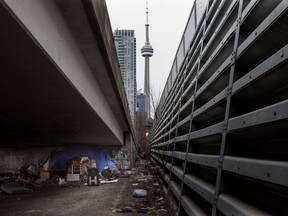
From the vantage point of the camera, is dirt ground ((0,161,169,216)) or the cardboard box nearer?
dirt ground ((0,161,169,216))

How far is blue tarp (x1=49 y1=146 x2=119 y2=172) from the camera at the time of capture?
22.2 m

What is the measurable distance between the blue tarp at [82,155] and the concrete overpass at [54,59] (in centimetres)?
1068

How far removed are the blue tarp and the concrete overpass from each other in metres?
10.7

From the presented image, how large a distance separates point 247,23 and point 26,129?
534 inches

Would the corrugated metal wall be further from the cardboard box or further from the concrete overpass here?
the cardboard box

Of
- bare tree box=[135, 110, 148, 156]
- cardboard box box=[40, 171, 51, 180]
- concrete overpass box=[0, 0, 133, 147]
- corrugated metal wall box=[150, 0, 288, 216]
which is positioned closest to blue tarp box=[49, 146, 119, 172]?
cardboard box box=[40, 171, 51, 180]

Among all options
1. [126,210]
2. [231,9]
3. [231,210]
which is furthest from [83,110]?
[231,210]

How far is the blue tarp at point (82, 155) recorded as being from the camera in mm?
22245

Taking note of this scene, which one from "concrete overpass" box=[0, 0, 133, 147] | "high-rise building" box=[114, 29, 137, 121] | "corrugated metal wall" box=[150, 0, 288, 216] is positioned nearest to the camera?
"corrugated metal wall" box=[150, 0, 288, 216]

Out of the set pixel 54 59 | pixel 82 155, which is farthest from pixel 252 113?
pixel 82 155

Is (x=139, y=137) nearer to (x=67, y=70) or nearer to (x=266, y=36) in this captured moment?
(x=67, y=70)

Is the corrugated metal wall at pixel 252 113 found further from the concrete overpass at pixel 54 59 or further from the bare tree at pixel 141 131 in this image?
the bare tree at pixel 141 131

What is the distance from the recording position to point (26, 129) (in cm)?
1532

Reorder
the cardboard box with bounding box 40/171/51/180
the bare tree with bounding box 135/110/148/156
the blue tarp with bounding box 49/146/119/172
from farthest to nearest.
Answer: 1. the bare tree with bounding box 135/110/148/156
2. the blue tarp with bounding box 49/146/119/172
3. the cardboard box with bounding box 40/171/51/180
